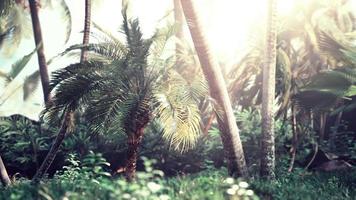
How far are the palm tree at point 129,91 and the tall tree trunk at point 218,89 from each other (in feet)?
2.76

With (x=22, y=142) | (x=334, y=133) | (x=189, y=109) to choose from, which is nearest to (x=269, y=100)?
(x=189, y=109)

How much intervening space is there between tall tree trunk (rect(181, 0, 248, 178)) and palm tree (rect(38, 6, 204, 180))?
84 centimetres

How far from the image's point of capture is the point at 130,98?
11578 mm

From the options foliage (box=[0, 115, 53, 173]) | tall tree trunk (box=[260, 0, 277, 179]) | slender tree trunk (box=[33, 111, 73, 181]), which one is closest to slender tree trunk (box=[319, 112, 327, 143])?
tall tree trunk (box=[260, 0, 277, 179])

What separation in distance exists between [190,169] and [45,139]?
5.90m

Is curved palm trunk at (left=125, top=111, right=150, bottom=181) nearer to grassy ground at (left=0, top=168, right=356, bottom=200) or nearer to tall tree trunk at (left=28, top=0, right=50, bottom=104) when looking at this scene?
grassy ground at (left=0, top=168, right=356, bottom=200)

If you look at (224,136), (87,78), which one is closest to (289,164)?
(224,136)

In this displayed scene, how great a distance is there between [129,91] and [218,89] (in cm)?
253

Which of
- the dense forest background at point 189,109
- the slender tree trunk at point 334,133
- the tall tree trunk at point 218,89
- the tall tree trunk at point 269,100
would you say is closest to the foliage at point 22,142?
the dense forest background at point 189,109

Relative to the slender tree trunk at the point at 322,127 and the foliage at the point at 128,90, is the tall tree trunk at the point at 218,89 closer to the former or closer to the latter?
the foliage at the point at 128,90

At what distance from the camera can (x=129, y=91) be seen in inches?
468

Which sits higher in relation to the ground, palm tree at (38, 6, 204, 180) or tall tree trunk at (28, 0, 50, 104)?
tall tree trunk at (28, 0, 50, 104)

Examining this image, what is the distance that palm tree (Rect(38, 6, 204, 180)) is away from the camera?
11.2 metres

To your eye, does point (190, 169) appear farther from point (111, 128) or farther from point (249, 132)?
point (111, 128)
